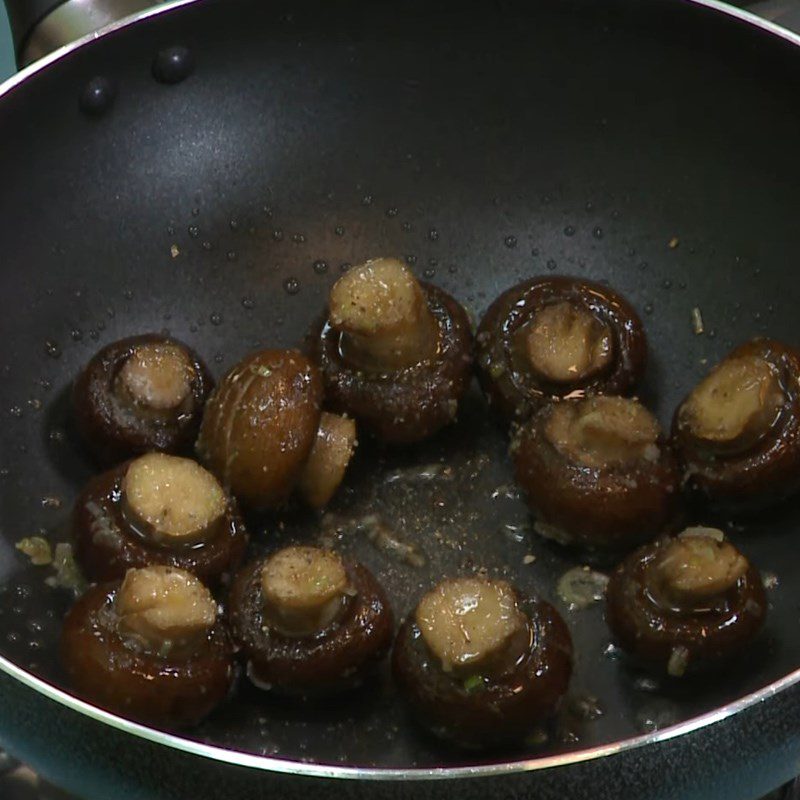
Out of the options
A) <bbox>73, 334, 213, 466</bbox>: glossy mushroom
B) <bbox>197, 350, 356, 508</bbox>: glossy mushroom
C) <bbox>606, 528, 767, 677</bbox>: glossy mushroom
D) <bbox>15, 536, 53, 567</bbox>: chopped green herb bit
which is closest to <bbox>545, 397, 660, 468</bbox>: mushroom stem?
<bbox>606, 528, 767, 677</bbox>: glossy mushroom

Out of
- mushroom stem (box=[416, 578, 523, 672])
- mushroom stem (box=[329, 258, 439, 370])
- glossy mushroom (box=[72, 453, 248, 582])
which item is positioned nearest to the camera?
mushroom stem (box=[416, 578, 523, 672])

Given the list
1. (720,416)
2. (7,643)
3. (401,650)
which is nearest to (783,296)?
(720,416)

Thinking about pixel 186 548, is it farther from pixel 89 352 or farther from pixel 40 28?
pixel 40 28

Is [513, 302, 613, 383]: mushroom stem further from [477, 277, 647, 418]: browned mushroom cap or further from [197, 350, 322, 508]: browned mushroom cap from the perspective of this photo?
[197, 350, 322, 508]: browned mushroom cap

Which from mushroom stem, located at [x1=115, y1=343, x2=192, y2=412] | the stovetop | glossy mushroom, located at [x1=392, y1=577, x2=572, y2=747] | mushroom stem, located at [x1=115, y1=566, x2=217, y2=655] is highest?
mushroom stem, located at [x1=115, y1=343, x2=192, y2=412]

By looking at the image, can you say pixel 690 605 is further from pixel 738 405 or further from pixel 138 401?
pixel 138 401

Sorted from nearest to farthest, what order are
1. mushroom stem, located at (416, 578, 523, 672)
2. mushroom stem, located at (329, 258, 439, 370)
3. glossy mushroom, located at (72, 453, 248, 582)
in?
mushroom stem, located at (416, 578, 523, 672), glossy mushroom, located at (72, 453, 248, 582), mushroom stem, located at (329, 258, 439, 370)
